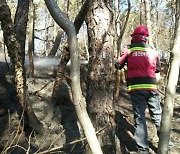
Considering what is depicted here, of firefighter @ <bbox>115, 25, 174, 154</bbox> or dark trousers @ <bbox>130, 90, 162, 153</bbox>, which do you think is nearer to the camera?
dark trousers @ <bbox>130, 90, 162, 153</bbox>

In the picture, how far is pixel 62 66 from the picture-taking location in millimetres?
6480

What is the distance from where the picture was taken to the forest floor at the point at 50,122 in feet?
18.9

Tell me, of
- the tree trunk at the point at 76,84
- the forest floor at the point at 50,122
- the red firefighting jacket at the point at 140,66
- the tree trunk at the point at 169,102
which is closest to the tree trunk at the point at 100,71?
the red firefighting jacket at the point at 140,66

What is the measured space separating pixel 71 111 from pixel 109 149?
3254 mm

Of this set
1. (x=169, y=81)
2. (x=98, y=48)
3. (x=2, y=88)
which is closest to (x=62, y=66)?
(x=2, y=88)

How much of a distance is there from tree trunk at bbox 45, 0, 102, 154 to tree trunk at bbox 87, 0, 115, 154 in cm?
197

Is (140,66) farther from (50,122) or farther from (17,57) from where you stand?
(50,122)

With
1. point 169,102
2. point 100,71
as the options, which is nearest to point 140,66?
point 100,71

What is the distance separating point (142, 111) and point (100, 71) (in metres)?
1.04

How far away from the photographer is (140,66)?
4.75 m

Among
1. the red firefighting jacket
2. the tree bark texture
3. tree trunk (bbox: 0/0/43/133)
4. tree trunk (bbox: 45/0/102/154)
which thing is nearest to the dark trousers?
the red firefighting jacket

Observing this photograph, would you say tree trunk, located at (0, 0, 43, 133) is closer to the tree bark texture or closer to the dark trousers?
the tree bark texture

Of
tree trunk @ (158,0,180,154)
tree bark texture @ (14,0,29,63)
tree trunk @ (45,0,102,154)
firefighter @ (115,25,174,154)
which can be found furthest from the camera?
tree bark texture @ (14,0,29,63)

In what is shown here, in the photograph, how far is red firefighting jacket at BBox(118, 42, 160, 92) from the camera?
4723 mm
